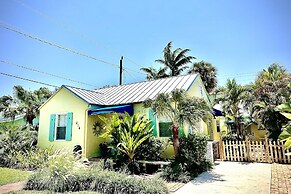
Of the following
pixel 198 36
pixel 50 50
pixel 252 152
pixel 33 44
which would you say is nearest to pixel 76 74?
pixel 50 50

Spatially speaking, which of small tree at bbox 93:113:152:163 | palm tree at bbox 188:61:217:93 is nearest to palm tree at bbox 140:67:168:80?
palm tree at bbox 188:61:217:93

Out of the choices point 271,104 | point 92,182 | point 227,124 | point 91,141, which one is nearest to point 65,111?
point 91,141

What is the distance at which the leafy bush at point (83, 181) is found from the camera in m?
6.77

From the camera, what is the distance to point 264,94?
1593 cm

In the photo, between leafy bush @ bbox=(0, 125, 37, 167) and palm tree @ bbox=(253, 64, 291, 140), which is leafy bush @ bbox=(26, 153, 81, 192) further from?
palm tree @ bbox=(253, 64, 291, 140)

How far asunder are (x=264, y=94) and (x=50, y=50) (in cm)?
1939

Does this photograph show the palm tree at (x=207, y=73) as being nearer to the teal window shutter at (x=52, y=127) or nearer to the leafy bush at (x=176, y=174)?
the teal window shutter at (x=52, y=127)

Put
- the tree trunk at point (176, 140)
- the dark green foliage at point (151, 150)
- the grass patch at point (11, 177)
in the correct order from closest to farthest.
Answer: the grass patch at point (11, 177) → the tree trunk at point (176, 140) → the dark green foliage at point (151, 150)

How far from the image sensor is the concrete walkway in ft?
22.9

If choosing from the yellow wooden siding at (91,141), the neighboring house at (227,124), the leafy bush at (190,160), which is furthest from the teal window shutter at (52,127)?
the neighboring house at (227,124)

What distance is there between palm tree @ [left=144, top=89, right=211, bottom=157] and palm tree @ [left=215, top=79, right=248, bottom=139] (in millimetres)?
8153

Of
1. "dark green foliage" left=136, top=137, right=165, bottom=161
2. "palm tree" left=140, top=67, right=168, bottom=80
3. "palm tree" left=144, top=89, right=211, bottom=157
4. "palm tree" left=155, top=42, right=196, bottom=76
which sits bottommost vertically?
"dark green foliage" left=136, top=137, right=165, bottom=161

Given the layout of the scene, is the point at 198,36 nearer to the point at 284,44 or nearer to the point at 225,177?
the point at 284,44

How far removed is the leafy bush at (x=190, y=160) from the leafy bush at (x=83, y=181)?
6.50 feet
